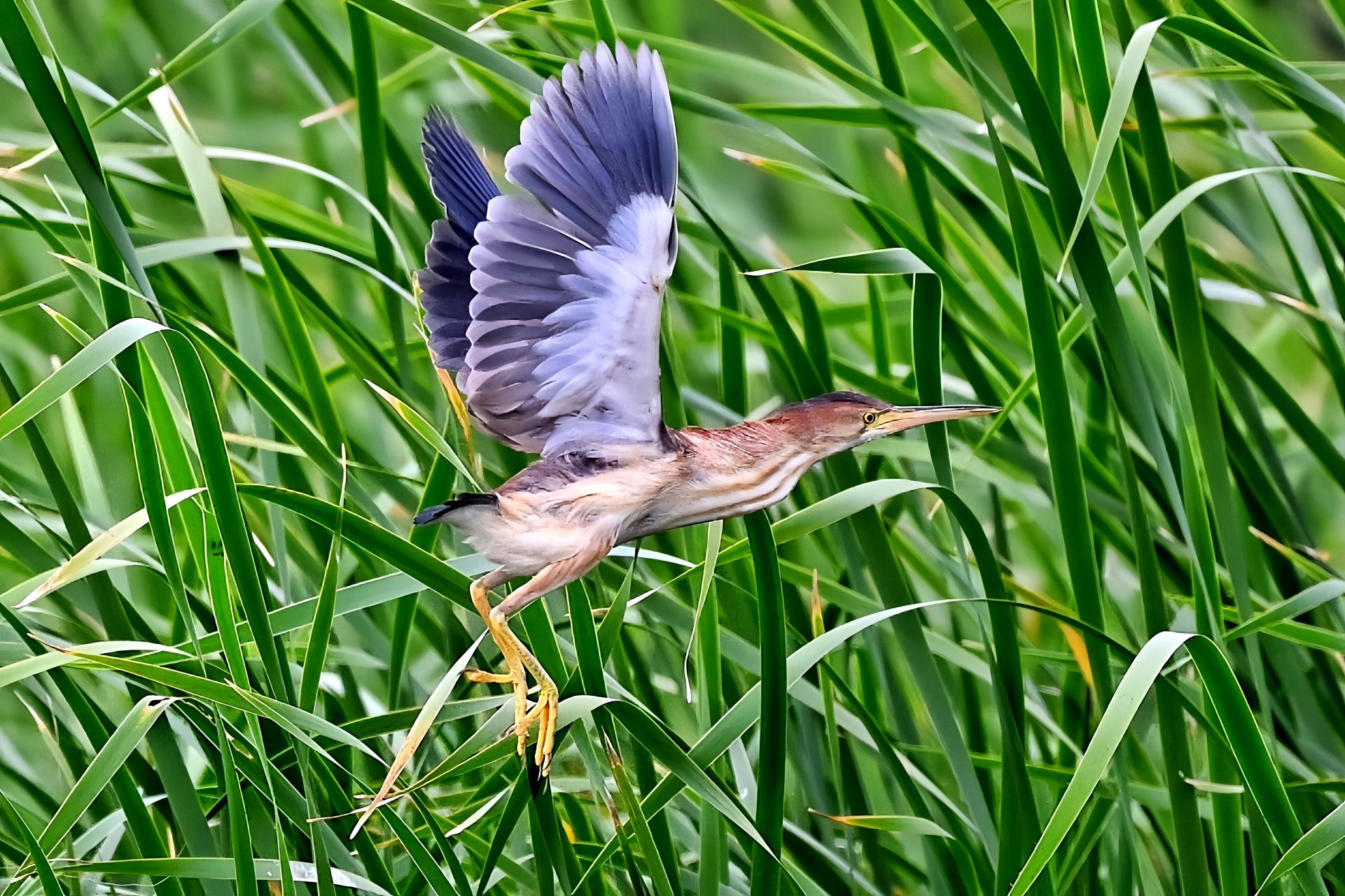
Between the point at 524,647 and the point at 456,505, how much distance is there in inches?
3.2

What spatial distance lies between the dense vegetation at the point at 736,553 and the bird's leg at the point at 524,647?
13 millimetres

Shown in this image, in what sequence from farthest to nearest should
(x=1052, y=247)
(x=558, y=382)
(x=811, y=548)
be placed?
1. (x=1052, y=247)
2. (x=811, y=548)
3. (x=558, y=382)

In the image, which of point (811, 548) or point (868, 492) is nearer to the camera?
point (868, 492)

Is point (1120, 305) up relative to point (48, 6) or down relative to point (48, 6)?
down

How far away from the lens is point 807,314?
0.76 meters

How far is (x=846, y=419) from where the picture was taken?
0.63 metres

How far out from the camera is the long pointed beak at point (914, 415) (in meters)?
0.63

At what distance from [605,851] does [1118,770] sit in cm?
28

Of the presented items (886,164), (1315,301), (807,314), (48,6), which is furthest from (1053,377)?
(48,6)

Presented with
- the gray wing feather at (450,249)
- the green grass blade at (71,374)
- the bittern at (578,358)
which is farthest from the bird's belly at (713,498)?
the green grass blade at (71,374)

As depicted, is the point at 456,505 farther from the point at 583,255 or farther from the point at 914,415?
the point at 914,415

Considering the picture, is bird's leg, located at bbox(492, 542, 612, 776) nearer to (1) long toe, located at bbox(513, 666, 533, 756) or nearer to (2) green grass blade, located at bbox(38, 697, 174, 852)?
(1) long toe, located at bbox(513, 666, 533, 756)

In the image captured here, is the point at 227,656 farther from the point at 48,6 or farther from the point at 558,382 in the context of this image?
the point at 48,6

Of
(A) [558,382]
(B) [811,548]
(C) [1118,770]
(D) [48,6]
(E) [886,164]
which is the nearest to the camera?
(A) [558,382]
